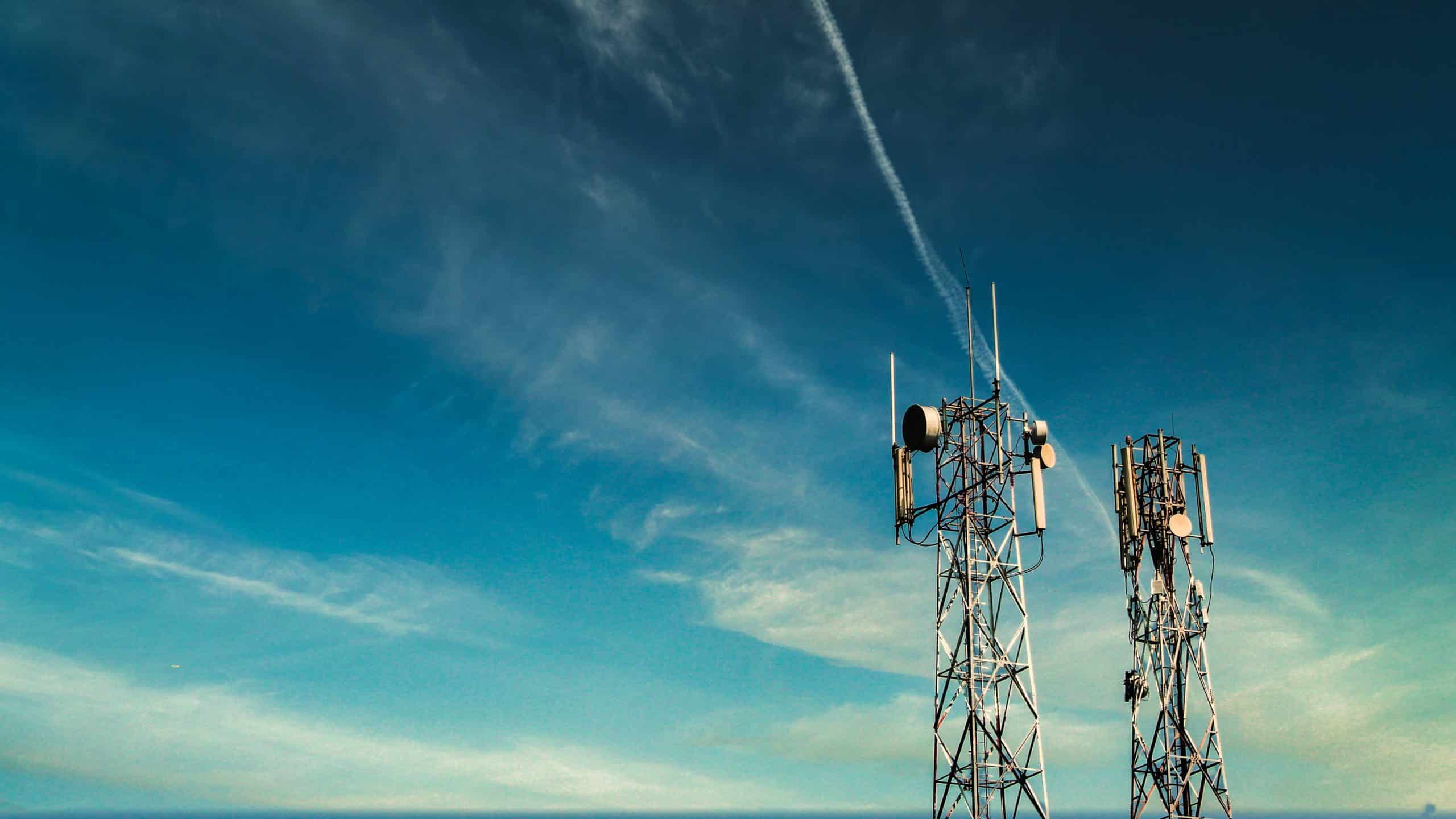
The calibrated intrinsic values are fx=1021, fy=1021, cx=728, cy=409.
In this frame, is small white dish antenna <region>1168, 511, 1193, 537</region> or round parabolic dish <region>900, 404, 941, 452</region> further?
small white dish antenna <region>1168, 511, 1193, 537</region>

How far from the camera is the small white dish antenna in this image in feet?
159

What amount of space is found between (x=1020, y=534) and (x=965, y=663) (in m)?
5.08

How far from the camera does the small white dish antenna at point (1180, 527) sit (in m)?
48.5

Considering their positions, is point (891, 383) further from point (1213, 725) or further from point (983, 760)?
point (1213, 725)

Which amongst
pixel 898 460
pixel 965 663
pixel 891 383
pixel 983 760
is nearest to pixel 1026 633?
pixel 965 663

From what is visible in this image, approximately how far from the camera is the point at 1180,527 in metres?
48.7

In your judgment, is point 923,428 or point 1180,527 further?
point 1180,527

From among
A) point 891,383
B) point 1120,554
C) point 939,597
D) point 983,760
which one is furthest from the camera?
point 1120,554

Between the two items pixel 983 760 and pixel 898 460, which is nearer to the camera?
pixel 983 760

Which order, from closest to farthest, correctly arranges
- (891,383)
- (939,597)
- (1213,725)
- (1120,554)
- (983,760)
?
(983,760)
(939,597)
(891,383)
(1213,725)
(1120,554)

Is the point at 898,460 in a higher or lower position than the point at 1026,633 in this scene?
higher

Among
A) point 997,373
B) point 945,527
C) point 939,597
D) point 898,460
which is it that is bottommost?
point 939,597

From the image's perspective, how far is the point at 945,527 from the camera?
38.4 metres

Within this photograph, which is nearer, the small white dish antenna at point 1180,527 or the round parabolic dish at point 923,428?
the round parabolic dish at point 923,428
